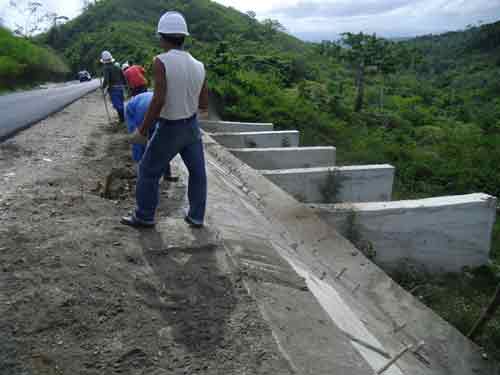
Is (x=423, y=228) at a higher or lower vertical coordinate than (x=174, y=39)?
lower

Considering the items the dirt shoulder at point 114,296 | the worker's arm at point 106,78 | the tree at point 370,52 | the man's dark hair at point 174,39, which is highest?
the tree at point 370,52

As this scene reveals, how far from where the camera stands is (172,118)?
3.11 m

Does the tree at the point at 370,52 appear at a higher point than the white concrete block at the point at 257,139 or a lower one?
higher

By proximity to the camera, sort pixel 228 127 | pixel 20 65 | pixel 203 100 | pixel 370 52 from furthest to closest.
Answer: pixel 370 52, pixel 20 65, pixel 228 127, pixel 203 100

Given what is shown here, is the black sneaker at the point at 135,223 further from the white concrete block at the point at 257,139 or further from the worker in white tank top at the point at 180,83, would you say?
the white concrete block at the point at 257,139

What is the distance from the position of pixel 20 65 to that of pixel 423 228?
27820mm

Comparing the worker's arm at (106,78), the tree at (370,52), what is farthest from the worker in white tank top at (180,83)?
the tree at (370,52)

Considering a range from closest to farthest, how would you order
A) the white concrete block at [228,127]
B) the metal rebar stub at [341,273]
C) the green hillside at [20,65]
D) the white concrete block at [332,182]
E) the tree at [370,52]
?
the metal rebar stub at [341,273] < the white concrete block at [332,182] < the white concrete block at [228,127] < the green hillside at [20,65] < the tree at [370,52]

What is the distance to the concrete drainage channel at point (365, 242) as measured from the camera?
3.56 metres

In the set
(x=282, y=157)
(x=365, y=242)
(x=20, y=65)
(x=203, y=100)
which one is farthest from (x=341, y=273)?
(x=20, y=65)

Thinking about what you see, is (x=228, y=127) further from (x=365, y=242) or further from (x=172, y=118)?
(x=172, y=118)

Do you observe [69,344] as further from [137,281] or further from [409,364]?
[409,364]

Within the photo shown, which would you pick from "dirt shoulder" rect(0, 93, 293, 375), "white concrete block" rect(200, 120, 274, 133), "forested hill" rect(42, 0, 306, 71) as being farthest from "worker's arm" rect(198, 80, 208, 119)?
"forested hill" rect(42, 0, 306, 71)

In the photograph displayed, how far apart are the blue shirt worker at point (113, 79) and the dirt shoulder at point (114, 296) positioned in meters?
5.30
